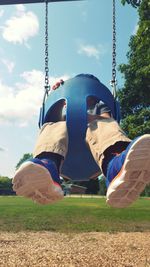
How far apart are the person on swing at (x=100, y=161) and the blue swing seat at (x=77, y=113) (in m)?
0.07

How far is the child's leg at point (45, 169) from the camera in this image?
271 cm

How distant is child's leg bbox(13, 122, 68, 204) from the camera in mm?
2709

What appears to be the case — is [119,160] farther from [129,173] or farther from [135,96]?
[135,96]

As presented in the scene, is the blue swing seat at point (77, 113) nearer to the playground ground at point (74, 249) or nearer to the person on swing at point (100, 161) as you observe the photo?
the person on swing at point (100, 161)

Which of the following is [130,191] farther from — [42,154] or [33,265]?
[33,265]

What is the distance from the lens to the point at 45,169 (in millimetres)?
2762

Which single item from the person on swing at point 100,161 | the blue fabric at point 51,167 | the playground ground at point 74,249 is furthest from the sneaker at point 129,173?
the playground ground at point 74,249

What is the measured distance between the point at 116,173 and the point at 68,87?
1.11 metres

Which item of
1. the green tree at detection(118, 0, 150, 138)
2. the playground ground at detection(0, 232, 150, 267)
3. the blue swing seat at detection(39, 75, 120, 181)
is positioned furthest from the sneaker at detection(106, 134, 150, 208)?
the green tree at detection(118, 0, 150, 138)

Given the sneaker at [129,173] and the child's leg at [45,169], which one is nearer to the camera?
the sneaker at [129,173]

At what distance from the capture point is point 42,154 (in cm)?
325

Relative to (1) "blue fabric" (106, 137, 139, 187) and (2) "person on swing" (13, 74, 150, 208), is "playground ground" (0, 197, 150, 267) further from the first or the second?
(1) "blue fabric" (106, 137, 139, 187)

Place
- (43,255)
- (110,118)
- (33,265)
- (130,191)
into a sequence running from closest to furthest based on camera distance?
(130,191) → (110,118) → (33,265) → (43,255)

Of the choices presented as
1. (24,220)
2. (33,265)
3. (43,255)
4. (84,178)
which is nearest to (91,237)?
(43,255)
